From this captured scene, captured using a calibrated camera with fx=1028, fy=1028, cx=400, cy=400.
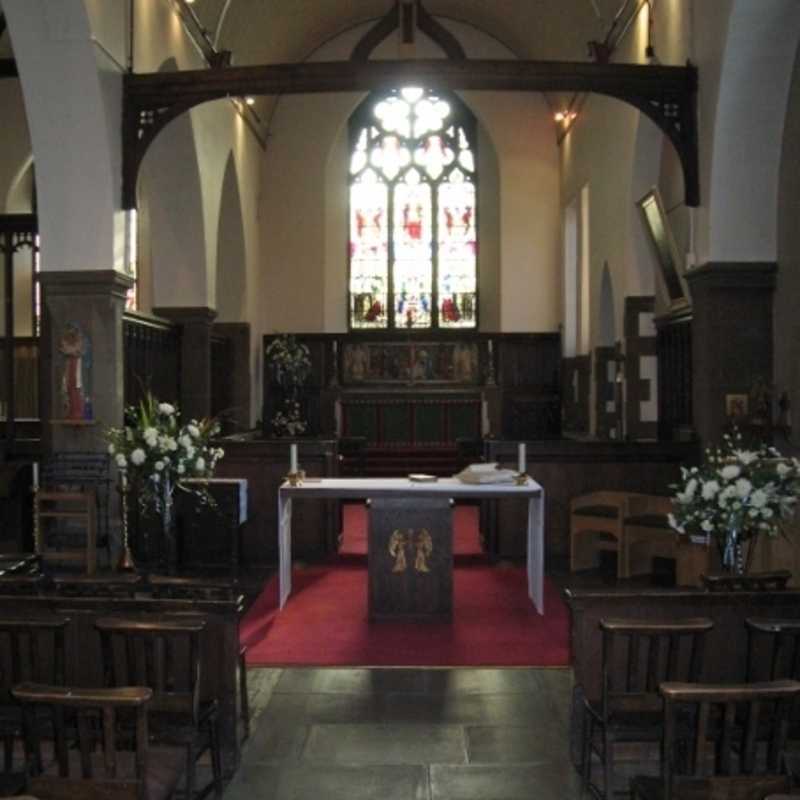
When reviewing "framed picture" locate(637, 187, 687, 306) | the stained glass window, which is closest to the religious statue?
"framed picture" locate(637, 187, 687, 306)

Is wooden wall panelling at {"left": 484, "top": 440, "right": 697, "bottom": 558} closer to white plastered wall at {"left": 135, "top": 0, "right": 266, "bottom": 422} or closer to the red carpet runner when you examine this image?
the red carpet runner

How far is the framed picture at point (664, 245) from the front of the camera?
10.0m

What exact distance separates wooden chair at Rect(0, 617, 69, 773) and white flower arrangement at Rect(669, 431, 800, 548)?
3.08 m

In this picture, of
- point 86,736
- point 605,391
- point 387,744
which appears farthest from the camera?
point 605,391

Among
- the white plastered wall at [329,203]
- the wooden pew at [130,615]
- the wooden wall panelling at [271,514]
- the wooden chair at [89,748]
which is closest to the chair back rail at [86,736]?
the wooden chair at [89,748]

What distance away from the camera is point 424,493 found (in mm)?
7230

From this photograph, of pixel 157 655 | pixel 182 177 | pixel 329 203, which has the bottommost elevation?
pixel 157 655

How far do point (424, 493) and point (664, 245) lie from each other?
4.41 metres

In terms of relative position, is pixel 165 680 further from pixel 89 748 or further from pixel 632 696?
pixel 632 696

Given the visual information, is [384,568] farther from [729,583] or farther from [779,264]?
[779,264]

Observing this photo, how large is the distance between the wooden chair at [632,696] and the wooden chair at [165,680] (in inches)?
60.1

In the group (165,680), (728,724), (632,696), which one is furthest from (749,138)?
(165,680)

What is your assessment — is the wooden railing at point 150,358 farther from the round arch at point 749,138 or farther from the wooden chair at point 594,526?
the round arch at point 749,138

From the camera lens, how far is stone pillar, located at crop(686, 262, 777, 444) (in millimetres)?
8516
